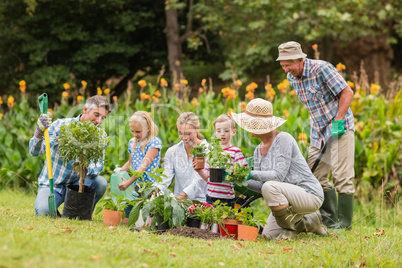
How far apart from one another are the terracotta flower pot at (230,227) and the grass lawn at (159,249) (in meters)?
0.20

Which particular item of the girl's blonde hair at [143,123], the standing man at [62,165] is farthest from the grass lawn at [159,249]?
the girl's blonde hair at [143,123]

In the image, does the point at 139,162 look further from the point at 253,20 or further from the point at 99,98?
the point at 253,20

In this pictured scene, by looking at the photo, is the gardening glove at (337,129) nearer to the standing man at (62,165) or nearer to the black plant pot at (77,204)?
the standing man at (62,165)

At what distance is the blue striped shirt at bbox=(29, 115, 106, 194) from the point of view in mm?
4496

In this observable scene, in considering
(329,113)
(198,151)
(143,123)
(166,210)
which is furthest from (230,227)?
(329,113)

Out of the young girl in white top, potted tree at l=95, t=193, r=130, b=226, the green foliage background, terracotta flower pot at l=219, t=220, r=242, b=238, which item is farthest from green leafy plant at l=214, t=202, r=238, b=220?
the green foliage background

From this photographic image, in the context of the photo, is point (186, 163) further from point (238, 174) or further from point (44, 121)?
point (44, 121)

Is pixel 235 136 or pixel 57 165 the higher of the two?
pixel 235 136

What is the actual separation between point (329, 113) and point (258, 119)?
1022 mm

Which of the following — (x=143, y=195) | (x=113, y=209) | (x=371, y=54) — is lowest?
(x=113, y=209)

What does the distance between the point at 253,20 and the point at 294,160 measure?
8628mm

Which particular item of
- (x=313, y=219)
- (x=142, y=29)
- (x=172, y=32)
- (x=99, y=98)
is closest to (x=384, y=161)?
(x=313, y=219)

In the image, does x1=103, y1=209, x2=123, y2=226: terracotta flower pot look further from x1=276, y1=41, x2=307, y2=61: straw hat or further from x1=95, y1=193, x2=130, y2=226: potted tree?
x1=276, y1=41, x2=307, y2=61: straw hat

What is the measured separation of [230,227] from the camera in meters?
3.90
